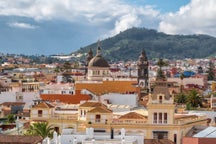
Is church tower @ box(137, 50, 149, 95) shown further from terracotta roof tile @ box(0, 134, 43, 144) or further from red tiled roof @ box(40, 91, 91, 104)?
terracotta roof tile @ box(0, 134, 43, 144)

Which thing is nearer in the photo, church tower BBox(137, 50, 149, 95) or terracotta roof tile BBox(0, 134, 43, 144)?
terracotta roof tile BBox(0, 134, 43, 144)

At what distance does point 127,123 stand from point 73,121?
198 inches

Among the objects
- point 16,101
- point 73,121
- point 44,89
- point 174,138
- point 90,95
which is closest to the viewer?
point 174,138

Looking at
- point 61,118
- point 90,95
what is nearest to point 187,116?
point 61,118

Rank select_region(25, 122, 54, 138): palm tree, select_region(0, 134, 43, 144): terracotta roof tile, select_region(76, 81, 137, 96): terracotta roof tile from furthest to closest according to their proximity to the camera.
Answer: select_region(76, 81, 137, 96): terracotta roof tile → select_region(25, 122, 54, 138): palm tree → select_region(0, 134, 43, 144): terracotta roof tile

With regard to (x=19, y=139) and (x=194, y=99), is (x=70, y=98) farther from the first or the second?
(x=19, y=139)

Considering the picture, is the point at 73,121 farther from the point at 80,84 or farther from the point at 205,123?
the point at 80,84

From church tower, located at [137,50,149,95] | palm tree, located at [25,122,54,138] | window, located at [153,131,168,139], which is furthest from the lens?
church tower, located at [137,50,149,95]

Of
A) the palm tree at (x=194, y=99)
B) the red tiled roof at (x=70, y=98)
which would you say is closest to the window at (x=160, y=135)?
the red tiled roof at (x=70, y=98)

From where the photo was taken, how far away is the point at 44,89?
8556 centimetres

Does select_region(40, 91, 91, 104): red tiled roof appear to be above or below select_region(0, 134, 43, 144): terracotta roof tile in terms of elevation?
above

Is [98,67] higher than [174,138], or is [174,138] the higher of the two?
[98,67]

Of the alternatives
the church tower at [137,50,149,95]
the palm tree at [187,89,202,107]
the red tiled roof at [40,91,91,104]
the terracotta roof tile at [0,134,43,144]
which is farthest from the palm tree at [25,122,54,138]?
the church tower at [137,50,149,95]

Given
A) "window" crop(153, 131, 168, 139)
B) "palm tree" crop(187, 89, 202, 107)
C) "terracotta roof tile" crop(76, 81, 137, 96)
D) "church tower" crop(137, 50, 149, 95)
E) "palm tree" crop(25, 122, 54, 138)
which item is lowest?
"window" crop(153, 131, 168, 139)
